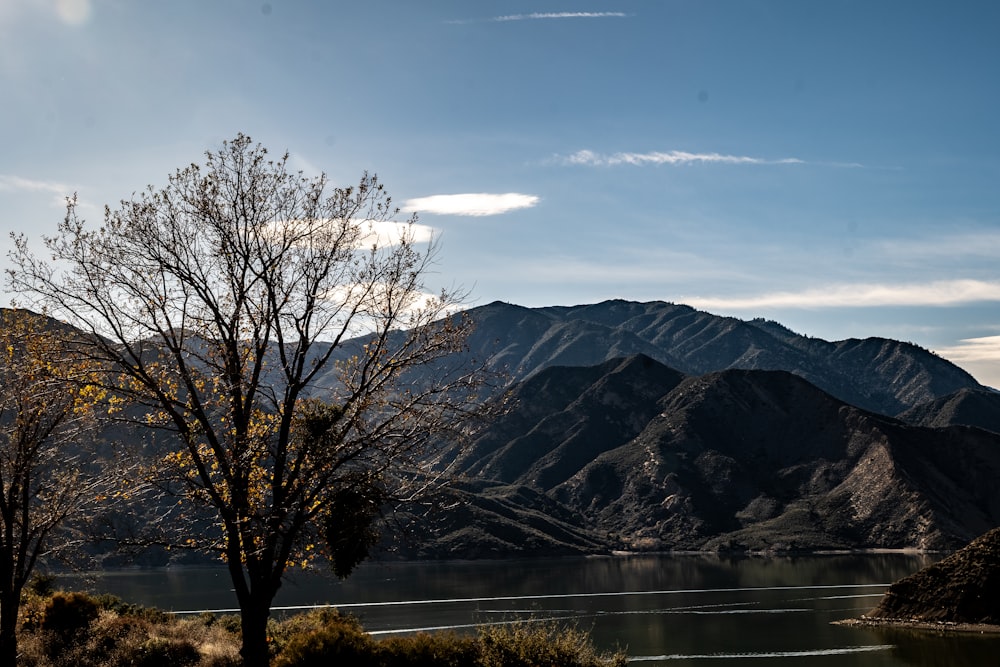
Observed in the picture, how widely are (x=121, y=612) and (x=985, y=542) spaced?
47011mm

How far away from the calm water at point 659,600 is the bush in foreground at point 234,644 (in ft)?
4.50

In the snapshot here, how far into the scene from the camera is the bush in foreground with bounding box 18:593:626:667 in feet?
59.9

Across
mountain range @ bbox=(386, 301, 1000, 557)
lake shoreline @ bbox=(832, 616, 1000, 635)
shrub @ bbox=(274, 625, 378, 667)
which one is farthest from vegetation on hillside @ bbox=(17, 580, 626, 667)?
mountain range @ bbox=(386, 301, 1000, 557)

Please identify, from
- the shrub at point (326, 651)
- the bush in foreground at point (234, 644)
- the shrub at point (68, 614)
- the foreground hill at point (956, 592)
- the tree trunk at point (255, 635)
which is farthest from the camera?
the foreground hill at point (956, 592)

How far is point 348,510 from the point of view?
63.2ft

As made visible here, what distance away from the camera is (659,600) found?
73.0 m

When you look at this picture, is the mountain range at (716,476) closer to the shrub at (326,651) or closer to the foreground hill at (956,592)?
the foreground hill at (956,592)

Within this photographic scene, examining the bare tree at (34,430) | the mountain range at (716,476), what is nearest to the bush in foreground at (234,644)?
the bare tree at (34,430)

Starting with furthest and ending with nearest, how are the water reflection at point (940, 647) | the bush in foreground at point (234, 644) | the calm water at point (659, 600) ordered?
the calm water at point (659, 600)
the water reflection at point (940, 647)
the bush in foreground at point (234, 644)

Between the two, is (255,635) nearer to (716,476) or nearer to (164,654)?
(164,654)

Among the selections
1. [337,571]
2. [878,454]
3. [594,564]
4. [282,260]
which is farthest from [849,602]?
[878,454]

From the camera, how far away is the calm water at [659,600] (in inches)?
1816

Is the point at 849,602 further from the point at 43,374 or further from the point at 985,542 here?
the point at 43,374

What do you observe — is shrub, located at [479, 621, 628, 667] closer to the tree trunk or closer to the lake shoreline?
the tree trunk
